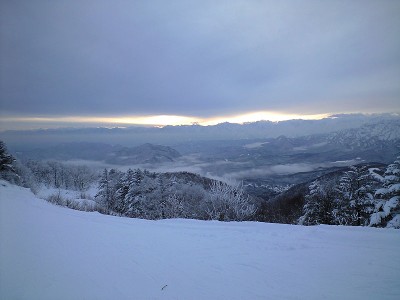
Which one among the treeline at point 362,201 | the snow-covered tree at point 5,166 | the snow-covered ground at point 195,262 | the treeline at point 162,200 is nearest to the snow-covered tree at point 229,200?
the treeline at point 162,200

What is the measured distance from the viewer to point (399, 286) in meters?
5.42

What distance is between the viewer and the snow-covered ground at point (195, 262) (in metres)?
5.41

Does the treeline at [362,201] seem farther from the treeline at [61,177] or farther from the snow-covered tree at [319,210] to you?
the treeline at [61,177]

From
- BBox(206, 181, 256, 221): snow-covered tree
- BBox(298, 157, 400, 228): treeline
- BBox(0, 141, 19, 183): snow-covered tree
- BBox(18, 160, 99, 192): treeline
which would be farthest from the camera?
BBox(18, 160, 99, 192): treeline

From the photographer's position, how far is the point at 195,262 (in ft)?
23.0

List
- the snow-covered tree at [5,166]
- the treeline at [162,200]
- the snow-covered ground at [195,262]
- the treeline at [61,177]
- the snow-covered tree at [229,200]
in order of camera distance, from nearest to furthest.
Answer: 1. the snow-covered ground at [195,262]
2. the snow-covered tree at [229,200]
3. the treeline at [162,200]
4. the snow-covered tree at [5,166]
5. the treeline at [61,177]

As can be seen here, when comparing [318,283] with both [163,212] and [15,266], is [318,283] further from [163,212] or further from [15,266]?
[163,212]

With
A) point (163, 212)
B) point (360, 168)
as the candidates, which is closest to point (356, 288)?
point (360, 168)

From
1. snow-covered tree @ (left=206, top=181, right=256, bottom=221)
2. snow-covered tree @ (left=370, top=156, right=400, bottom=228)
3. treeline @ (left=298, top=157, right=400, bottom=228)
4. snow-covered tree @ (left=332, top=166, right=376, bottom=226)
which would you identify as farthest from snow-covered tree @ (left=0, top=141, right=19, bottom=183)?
snow-covered tree @ (left=370, top=156, right=400, bottom=228)

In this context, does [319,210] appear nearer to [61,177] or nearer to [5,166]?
[5,166]

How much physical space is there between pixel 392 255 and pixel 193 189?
160 ft

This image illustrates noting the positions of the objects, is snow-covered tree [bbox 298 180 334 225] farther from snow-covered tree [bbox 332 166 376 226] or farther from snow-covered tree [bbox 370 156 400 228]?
snow-covered tree [bbox 370 156 400 228]

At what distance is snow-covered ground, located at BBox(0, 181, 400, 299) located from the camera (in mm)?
5410

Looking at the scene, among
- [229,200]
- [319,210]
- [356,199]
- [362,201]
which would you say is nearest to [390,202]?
[362,201]
